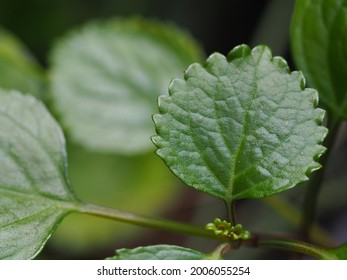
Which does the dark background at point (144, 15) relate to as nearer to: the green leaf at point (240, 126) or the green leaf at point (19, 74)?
the green leaf at point (19, 74)

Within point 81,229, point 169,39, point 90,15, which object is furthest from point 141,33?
point 81,229

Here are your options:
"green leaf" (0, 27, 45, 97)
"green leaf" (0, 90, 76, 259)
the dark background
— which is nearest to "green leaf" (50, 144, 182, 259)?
"green leaf" (0, 27, 45, 97)

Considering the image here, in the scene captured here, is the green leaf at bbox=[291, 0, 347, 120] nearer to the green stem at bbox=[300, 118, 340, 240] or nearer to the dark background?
the green stem at bbox=[300, 118, 340, 240]

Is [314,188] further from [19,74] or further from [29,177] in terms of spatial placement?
[19,74]

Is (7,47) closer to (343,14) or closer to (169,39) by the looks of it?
(169,39)

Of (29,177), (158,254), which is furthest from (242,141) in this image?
(29,177)

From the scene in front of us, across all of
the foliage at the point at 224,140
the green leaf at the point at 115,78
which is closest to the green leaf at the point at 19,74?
the green leaf at the point at 115,78
